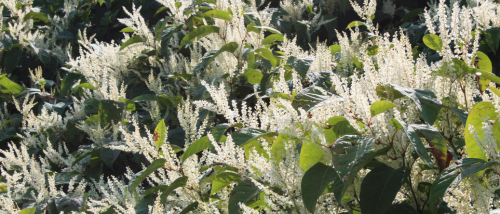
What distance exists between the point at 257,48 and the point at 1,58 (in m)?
3.72

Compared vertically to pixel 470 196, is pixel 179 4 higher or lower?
higher

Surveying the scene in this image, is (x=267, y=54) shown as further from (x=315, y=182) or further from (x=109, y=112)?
(x=315, y=182)

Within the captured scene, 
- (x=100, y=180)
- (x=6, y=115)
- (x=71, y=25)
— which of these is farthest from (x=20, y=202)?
(x=71, y=25)

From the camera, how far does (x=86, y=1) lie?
527 cm

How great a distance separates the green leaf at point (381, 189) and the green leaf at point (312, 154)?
0.16 m

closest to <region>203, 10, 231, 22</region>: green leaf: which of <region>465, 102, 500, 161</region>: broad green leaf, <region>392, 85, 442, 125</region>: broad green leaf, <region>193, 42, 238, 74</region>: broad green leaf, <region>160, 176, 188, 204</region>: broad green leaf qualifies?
<region>193, 42, 238, 74</region>: broad green leaf

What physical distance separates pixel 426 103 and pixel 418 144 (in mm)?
223

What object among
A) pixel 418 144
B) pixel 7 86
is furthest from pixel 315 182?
pixel 7 86

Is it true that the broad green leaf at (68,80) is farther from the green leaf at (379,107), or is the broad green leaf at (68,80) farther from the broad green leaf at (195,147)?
the green leaf at (379,107)

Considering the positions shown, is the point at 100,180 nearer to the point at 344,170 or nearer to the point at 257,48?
the point at 257,48

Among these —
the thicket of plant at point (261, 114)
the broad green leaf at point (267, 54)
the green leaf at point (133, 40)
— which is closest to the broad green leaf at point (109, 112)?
the thicket of plant at point (261, 114)

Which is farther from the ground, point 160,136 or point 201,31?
point 201,31

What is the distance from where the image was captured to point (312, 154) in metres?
1.22

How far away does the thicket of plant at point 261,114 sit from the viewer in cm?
119
